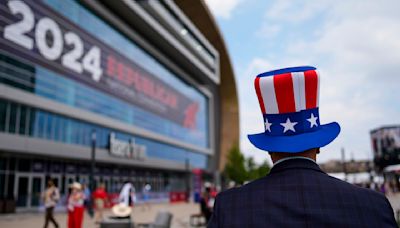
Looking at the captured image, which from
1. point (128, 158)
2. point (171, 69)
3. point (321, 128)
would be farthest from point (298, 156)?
point (171, 69)

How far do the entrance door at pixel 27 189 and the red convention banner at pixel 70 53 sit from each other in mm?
7548

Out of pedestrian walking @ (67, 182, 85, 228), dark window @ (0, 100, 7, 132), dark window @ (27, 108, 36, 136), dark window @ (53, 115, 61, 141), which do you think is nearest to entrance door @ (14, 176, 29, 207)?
dark window @ (27, 108, 36, 136)

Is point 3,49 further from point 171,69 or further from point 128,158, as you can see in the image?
point 171,69

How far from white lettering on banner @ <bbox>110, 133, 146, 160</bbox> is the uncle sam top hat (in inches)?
1356

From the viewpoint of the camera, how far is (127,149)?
1496 inches

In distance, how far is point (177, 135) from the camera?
5388 cm

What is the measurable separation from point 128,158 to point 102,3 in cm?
1488

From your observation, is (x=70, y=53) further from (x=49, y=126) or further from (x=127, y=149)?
(x=127, y=149)

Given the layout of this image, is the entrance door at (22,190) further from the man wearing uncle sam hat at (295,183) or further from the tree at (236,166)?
the tree at (236,166)

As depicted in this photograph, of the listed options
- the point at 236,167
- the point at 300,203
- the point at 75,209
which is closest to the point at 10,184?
the point at 75,209

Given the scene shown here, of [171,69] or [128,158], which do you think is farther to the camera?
[171,69]

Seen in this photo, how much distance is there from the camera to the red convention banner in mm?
24734

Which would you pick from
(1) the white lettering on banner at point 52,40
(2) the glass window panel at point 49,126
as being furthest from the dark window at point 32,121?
(1) the white lettering on banner at point 52,40

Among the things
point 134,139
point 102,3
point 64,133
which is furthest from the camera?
point 134,139
